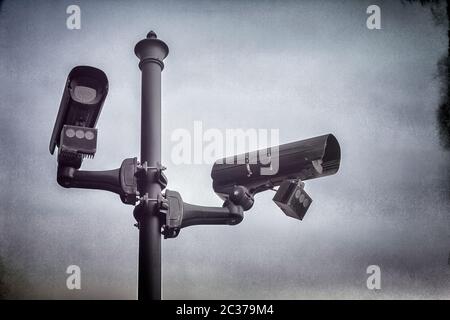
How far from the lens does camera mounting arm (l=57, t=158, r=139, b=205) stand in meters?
3.65

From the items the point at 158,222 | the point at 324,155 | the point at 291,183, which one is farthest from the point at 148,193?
the point at 324,155

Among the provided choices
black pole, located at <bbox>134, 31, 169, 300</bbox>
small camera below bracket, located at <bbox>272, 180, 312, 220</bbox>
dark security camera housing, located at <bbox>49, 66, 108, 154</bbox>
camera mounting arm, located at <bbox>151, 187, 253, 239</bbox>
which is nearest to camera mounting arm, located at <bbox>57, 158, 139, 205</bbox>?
black pole, located at <bbox>134, 31, 169, 300</bbox>

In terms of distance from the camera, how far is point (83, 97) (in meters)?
3.61

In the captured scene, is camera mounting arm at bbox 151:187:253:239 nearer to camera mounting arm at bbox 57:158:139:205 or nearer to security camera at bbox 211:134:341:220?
security camera at bbox 211:134:341:220

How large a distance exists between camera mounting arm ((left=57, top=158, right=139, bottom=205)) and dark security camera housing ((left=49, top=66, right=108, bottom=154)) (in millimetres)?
352

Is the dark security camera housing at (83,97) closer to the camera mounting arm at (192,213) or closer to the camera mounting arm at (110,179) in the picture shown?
the camera mounting arm at (110,179)

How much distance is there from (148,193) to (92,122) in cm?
66

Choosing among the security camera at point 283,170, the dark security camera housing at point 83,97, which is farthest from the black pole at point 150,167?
the security camera at point 283,170

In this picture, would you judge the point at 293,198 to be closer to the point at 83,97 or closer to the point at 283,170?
the point at 283,170

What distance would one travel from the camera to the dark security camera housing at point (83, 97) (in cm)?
357
